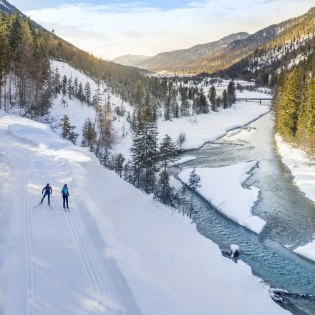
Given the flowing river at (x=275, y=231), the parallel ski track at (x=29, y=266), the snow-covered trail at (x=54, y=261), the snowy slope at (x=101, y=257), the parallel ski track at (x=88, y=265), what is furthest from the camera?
the flowing river at (x=275, y=231)

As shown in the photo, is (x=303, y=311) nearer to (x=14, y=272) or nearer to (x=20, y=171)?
(x=14, y=272)

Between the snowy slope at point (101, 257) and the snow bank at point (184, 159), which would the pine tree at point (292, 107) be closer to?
the snow bank at point (184, 159)

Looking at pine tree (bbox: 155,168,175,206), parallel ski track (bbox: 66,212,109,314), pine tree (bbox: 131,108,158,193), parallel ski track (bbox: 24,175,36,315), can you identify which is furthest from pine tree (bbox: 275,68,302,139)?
parallel ski track (bbox: 24,175,36,315)

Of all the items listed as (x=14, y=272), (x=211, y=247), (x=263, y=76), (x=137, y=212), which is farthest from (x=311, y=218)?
(x=263, y=76)

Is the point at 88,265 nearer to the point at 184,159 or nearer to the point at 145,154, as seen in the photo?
the point at 145,154

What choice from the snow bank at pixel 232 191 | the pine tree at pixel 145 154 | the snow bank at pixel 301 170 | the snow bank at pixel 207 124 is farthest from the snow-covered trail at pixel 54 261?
the snow bank at pixel 207 124

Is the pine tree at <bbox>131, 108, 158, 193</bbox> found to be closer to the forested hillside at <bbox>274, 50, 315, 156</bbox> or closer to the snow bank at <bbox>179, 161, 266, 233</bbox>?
the snow bank at <bbox>179, 161, 266, 233</bbox>
